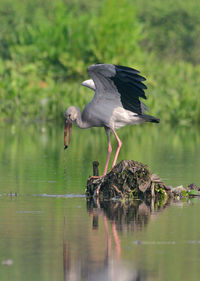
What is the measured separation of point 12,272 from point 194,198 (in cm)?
443

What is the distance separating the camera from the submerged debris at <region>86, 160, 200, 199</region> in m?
10.4

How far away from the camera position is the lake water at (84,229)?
6.59 meters

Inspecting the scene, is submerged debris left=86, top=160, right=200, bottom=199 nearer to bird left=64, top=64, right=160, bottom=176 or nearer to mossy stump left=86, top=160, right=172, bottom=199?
mossy stump left=86, top=160, right=172, bottom=199

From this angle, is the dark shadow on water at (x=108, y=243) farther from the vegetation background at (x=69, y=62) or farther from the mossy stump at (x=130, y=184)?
the vegetation background at (x=69, y=62)

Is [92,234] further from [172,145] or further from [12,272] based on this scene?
[172,145]

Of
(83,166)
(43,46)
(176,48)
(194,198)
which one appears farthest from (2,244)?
(176,48)

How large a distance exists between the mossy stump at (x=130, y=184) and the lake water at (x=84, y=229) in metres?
0.29

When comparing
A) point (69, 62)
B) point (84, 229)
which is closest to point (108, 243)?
point (84, 229)

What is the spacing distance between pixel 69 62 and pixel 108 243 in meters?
24.1

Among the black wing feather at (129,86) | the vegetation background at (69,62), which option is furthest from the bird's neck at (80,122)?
the vegetation background at (69,62)

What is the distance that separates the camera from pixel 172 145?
19.1 m

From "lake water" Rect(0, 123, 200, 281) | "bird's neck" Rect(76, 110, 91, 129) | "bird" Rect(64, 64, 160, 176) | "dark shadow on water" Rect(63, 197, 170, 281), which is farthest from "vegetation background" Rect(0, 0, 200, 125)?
"dark shadow on water" Rect(63, 197, 170, 281)

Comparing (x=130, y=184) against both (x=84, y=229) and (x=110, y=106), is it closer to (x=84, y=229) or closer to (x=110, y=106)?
(x=110, y=106)

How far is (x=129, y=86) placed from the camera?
36.8 ft
